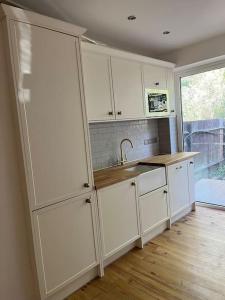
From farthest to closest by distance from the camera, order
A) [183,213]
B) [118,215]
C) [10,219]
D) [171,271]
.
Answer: [183,213] < [118,215] < [171,271] < [10,219]

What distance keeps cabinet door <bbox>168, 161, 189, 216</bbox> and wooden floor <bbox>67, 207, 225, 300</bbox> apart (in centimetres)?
34

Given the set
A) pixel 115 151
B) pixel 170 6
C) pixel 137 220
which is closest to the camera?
pixel 170 6

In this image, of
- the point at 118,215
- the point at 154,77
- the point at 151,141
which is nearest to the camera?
the point at 118,215

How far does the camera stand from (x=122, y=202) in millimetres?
2445

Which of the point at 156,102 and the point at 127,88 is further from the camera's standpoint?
the point at 156,102

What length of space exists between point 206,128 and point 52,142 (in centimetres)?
271

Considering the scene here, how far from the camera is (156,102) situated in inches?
135

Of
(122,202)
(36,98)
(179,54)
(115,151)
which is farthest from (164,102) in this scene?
(36,98)

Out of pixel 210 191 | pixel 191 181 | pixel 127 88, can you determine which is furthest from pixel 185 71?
pixel 210 191

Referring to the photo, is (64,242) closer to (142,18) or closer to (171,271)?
(171,271)

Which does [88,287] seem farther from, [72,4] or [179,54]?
[179,54]

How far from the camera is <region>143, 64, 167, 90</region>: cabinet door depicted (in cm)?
324

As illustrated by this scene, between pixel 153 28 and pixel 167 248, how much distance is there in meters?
2.51

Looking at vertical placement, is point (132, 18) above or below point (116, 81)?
above
